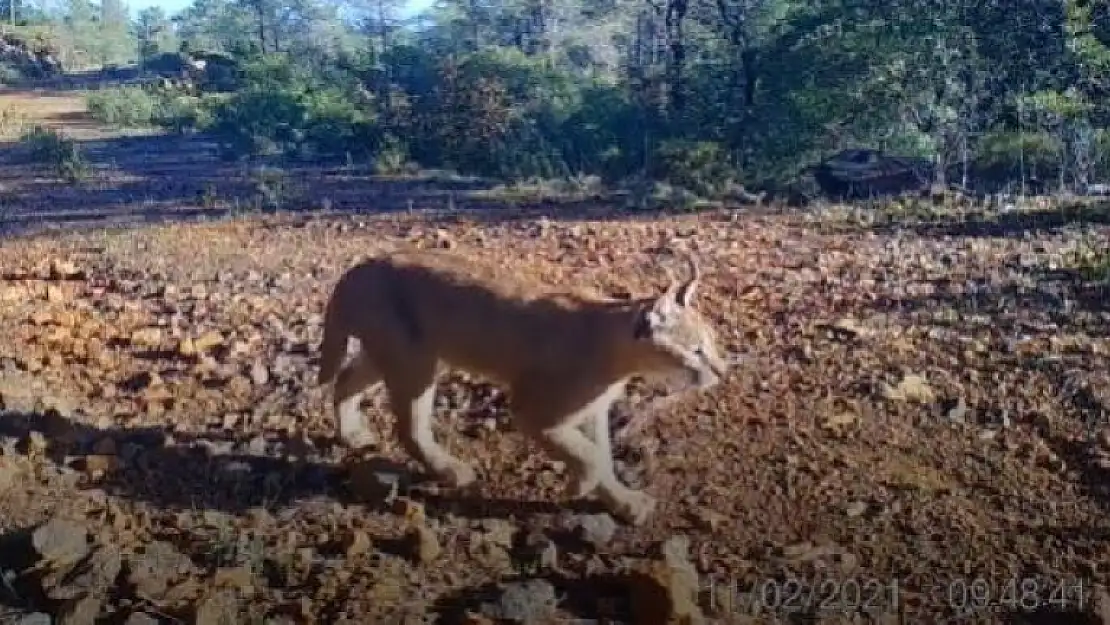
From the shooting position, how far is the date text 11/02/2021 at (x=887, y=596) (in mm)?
3939

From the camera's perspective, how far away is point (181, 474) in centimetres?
508

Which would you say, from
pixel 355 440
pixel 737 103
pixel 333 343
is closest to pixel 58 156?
pixel 737 103

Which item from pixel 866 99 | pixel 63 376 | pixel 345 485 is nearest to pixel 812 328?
pixel 345 485

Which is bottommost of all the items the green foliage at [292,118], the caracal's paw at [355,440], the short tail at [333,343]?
the caracal's paw at [355,440]

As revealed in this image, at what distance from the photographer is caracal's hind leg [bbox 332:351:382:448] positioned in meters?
5.30

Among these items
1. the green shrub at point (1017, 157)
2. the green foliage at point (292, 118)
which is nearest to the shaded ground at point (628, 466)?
the green shrub at point (1017, 157)

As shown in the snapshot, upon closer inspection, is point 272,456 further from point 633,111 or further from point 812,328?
point 633,111

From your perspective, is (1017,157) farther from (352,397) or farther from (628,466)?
(352,397)

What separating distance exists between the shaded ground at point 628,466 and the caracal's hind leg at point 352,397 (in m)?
0.09

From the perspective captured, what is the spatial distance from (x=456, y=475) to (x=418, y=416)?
0.98ft

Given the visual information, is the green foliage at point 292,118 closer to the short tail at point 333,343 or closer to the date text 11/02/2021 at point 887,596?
the short tail at point 333,343

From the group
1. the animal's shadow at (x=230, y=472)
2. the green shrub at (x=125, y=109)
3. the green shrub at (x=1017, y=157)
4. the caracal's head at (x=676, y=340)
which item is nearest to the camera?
the caracal's head at (x=676, y=340)

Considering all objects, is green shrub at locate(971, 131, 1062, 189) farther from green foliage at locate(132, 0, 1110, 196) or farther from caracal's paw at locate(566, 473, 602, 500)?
caracal's paw at locate(566, 473, 602, 500)

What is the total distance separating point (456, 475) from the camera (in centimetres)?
495
